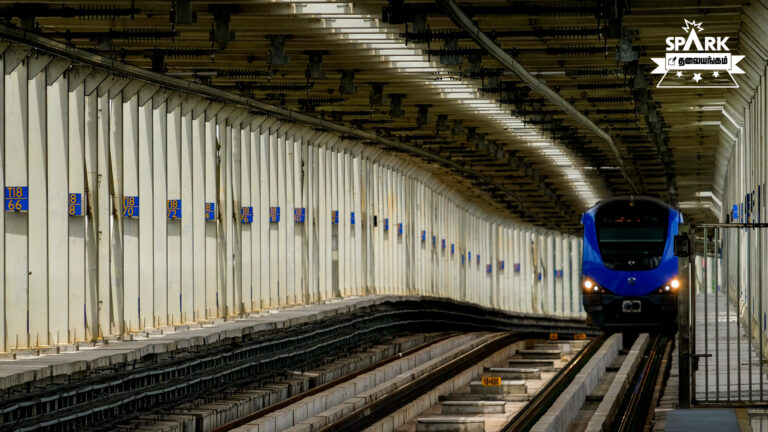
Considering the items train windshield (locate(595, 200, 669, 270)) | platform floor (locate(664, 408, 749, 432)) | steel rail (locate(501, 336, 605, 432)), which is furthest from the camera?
train windshield (locate(595, 200, 669, 270))

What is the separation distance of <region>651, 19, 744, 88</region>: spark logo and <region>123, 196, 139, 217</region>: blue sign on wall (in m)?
8.52

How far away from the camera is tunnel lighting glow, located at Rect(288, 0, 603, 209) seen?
17.7 m

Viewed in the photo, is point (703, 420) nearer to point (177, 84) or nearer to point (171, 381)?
point (171, 381)

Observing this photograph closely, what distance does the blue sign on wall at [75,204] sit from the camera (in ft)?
60.1

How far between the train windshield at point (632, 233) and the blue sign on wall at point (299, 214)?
662 cm

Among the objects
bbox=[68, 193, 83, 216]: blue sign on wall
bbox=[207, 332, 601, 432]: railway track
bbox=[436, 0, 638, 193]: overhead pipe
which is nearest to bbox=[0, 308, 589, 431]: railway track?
bbox=[207, 332, 601, 432]: railway track

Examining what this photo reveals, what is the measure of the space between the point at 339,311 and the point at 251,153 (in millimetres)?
3681

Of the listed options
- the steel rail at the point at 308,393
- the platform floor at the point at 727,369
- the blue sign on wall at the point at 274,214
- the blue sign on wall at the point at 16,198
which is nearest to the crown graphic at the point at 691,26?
the platform floor at the point at 727,369

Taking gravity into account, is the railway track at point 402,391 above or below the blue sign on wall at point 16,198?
below

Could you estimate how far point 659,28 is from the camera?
63.2 feet

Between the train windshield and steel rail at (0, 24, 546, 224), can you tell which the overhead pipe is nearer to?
the train windshield

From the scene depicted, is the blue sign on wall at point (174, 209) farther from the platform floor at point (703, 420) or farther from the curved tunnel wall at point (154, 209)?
the platform floor at point (703, 420)

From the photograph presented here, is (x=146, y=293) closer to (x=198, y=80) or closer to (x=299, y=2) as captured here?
(x=198, y=80)

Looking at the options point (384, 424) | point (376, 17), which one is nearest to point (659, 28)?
point (376, 17)
